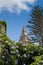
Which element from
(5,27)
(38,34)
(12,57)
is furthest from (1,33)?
(38,34)

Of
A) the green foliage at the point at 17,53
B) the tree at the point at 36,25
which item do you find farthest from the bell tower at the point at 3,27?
the tree at the point at 36,25

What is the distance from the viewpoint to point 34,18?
3284 cm

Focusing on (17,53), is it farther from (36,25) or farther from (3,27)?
(36,25)

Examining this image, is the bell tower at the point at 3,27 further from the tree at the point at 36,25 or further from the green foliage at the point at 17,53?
the tree at the point at 36,25

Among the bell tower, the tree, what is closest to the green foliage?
the bell tower

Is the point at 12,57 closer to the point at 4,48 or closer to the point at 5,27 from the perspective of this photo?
the point at 4,48

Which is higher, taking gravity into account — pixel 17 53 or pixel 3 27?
pixel 3 27

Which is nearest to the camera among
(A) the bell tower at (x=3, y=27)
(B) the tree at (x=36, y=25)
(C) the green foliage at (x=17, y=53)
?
(C) the green foliage at (x=17, y=53)

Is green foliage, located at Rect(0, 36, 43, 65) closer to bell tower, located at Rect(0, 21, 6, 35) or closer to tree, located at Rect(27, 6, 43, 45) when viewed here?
bell tower, located at Rect(0, 21, 6, 35)

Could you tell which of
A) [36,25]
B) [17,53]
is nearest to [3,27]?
[17,53]

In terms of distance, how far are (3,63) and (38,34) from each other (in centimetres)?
1851

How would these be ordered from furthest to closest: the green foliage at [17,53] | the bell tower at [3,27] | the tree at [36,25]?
the tree at [36,25]
the bell tower at [3,27]
the green foliage at [17,53]

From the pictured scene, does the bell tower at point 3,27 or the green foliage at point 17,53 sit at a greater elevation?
the bell tower at point 3,27

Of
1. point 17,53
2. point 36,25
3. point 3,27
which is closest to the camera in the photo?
point 17,53
